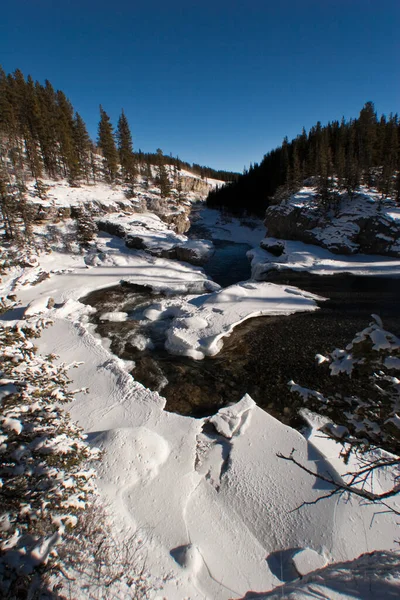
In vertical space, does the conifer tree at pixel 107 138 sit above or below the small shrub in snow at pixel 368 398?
above

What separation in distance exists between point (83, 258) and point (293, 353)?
26.6 metres

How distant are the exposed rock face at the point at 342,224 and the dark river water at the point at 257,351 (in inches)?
390

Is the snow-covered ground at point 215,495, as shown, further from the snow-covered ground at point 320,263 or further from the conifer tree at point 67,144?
the conifer tree at point 67,144

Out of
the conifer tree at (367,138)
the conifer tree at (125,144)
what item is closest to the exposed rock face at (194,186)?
the conifer tree at (125,144)

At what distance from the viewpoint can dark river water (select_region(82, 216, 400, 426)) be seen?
381 inches

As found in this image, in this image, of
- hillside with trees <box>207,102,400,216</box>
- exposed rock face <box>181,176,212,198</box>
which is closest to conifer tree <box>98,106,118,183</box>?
hillside with trees <box>207,102,400,216</box>

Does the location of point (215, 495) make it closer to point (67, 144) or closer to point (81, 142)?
point (67, 144)

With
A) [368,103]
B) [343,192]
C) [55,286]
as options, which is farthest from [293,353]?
[368,103]

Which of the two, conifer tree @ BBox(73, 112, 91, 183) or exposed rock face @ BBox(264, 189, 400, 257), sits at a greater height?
conifer tree @ BBox(73, 112, 91, 183)

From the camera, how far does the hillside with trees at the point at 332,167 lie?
34.6m

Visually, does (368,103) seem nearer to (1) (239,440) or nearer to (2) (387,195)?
(2) (387,195)

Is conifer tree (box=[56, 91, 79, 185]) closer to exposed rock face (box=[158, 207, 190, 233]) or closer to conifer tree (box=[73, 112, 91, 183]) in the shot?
conifer tree (box=[73, 112, 91, 183])

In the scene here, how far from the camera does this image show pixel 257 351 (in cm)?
1275

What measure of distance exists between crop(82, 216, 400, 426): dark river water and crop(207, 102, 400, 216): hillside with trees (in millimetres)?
20778
